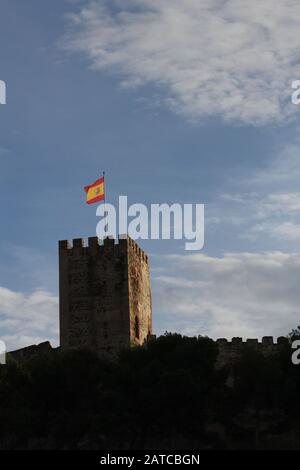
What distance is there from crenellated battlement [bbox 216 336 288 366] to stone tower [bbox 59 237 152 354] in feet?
16.9

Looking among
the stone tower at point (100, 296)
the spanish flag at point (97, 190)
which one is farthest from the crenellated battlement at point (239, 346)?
the spanish flag at point (97, 190)

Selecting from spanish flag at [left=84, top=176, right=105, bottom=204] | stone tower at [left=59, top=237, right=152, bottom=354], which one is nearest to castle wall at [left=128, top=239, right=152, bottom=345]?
stone tower at [left=59, top=237, right=152, bottom=354]

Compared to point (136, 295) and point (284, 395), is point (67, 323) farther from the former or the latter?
point (284, 395)

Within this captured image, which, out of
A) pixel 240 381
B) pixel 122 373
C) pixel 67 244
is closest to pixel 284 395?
pixel 240 381

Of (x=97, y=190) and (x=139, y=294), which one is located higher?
(x=97, y=190)

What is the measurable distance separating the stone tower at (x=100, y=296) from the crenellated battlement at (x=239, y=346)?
203 inches

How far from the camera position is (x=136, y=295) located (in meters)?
67.1

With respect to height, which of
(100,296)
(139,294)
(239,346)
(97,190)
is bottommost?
(239,346)

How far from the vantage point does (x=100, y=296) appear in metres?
65.7

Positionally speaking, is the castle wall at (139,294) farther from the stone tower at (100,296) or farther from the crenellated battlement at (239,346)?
the crenellated battlement at (239,346)

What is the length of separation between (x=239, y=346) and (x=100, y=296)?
8.31m

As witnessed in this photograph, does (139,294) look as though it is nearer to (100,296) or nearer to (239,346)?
(100,296)

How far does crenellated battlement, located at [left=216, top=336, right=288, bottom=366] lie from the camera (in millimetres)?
62906

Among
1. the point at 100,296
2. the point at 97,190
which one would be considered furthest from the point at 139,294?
the point at 97,190
